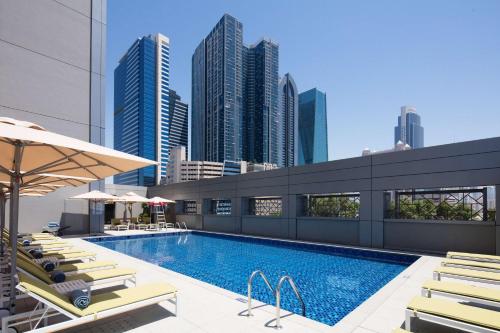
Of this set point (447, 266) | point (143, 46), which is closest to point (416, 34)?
point (447, 266)

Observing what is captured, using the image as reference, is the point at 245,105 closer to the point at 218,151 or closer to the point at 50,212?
the point at 218,151

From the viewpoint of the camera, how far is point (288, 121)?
112m

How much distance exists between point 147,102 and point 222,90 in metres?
25.9

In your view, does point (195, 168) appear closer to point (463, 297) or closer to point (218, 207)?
point (218, 207)

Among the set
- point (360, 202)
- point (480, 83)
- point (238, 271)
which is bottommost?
point (238, 271)

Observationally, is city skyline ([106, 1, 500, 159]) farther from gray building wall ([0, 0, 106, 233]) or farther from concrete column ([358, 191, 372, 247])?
gray building wall ([0, 0, 106, 233])

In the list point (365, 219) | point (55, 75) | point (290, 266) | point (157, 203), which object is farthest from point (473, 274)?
point (55, 75)

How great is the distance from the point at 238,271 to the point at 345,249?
462 cm

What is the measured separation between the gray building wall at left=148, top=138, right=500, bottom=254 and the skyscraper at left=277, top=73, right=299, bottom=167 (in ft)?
296

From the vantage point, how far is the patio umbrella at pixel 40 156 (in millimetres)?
3098

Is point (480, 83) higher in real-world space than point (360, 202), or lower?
higher

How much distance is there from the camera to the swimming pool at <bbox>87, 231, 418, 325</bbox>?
622 cm

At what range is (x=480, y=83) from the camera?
1174 centimetres

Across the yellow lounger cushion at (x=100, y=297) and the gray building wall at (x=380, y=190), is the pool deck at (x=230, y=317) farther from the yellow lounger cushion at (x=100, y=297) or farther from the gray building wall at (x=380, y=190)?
the gray building wall at (x=380, y=190)
